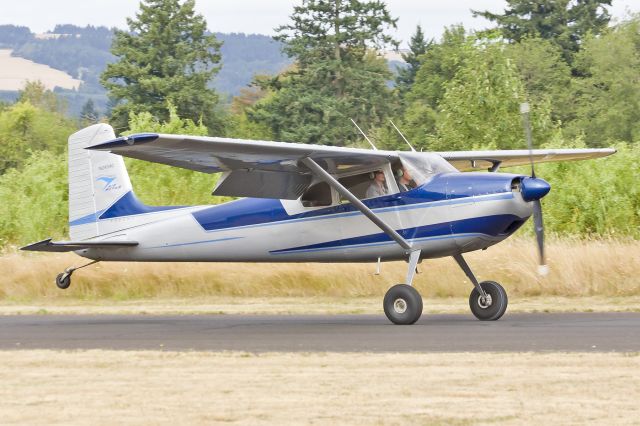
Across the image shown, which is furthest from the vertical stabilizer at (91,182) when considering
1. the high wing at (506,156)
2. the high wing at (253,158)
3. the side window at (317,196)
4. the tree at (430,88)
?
the tree at (430,88)

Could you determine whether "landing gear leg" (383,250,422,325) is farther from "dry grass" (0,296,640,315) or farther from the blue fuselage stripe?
"dry grass" (0,296,640,315)

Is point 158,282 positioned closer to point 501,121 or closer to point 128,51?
point 501,121

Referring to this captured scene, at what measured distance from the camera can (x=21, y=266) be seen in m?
25.5

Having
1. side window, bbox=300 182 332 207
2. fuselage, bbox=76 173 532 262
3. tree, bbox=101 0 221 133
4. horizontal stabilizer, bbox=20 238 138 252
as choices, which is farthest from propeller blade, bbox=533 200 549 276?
tree, bbox=101 0 221 133

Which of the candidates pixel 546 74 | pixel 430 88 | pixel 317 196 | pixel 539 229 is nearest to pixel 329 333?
pixel 317 196

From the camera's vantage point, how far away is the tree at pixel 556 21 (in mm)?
80750

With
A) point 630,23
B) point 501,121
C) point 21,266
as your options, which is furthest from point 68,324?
point 630,23

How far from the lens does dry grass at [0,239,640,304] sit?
21812 mm

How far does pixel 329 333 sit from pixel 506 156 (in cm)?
597

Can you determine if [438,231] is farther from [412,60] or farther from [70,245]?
[412,60]

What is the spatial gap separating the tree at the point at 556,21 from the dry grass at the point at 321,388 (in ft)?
231

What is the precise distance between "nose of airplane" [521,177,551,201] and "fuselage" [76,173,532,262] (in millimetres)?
119

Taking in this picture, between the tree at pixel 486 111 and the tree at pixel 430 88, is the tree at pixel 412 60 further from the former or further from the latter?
the tree at pixel 486 111

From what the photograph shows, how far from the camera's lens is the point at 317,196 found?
56.7 feet
